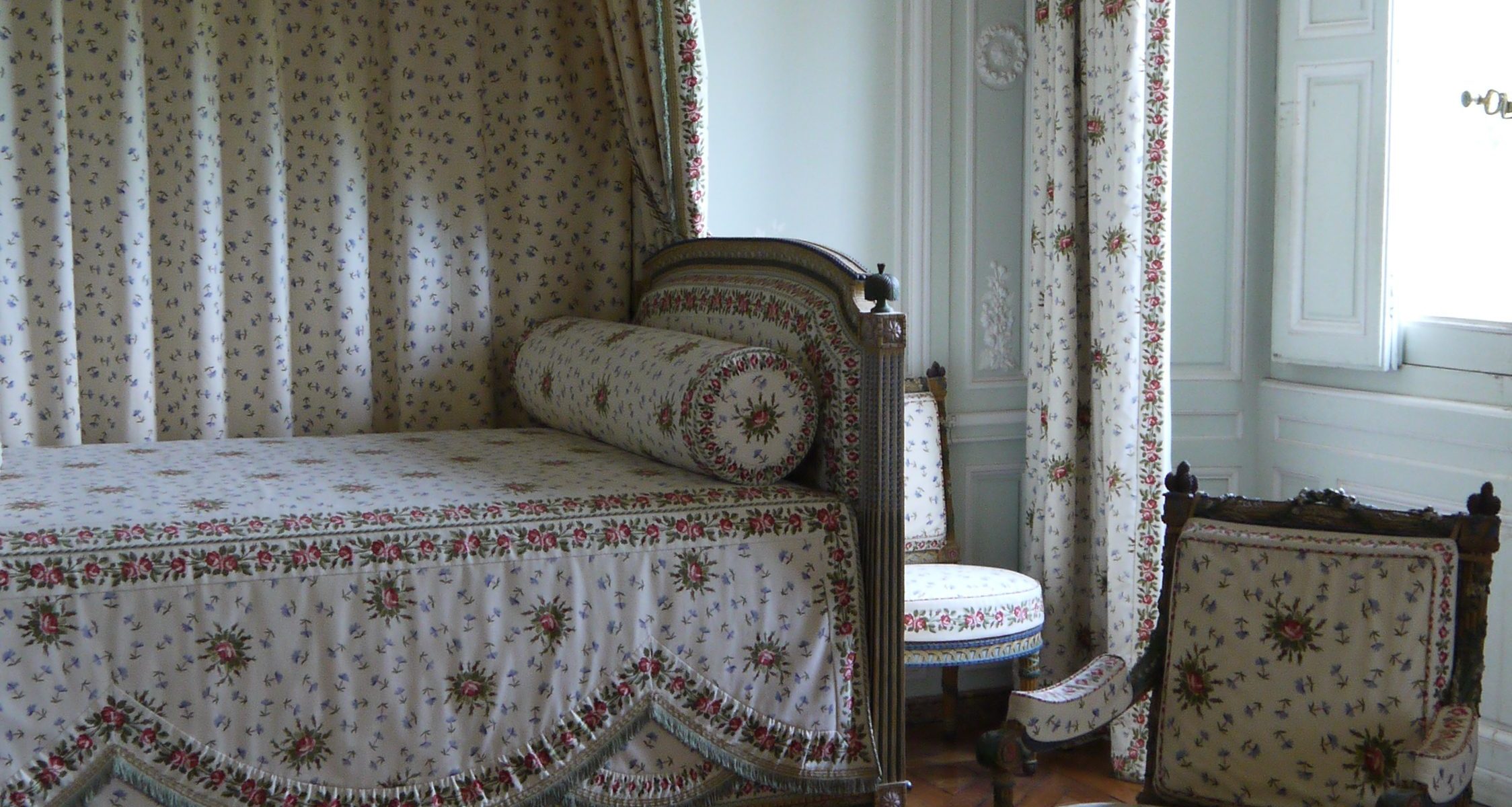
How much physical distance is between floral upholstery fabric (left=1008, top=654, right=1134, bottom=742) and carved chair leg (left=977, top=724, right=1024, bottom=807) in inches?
1.5

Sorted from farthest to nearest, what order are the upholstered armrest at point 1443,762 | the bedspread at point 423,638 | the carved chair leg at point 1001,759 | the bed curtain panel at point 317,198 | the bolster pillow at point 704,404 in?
the bed curtain panel at point 317,198
the bolster pillow at point 704,404
the bedspread at point 423,638
the carved chair leg at point 1001,759
the upholstered armrest at point 1443,762

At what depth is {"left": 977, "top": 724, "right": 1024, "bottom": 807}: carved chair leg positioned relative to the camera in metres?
1.73

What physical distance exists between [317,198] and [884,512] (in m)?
1.54

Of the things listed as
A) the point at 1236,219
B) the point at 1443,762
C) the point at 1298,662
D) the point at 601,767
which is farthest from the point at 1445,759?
the point at 1236,219

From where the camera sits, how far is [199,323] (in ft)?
9.58

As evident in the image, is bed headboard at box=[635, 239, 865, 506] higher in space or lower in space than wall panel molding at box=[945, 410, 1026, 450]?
higher

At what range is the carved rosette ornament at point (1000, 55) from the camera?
3.41 meters

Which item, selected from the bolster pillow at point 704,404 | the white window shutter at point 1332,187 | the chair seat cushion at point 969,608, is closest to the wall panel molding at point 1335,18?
the white window shutter at point 1332,187

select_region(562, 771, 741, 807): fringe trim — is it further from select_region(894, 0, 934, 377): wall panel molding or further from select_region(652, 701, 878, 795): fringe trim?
select_region(894, 0, 934, 377): wall panel molding

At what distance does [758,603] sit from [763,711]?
176mm

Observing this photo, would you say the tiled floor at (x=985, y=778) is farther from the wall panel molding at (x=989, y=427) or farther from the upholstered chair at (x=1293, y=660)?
the upholstered chair at (x=1293, y=660)

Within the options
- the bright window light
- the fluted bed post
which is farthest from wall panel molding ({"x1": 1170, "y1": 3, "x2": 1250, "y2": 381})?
the fluted bed post

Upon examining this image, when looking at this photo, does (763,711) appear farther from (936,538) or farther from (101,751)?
(936,538)

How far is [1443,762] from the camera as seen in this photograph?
1601 millimetres
